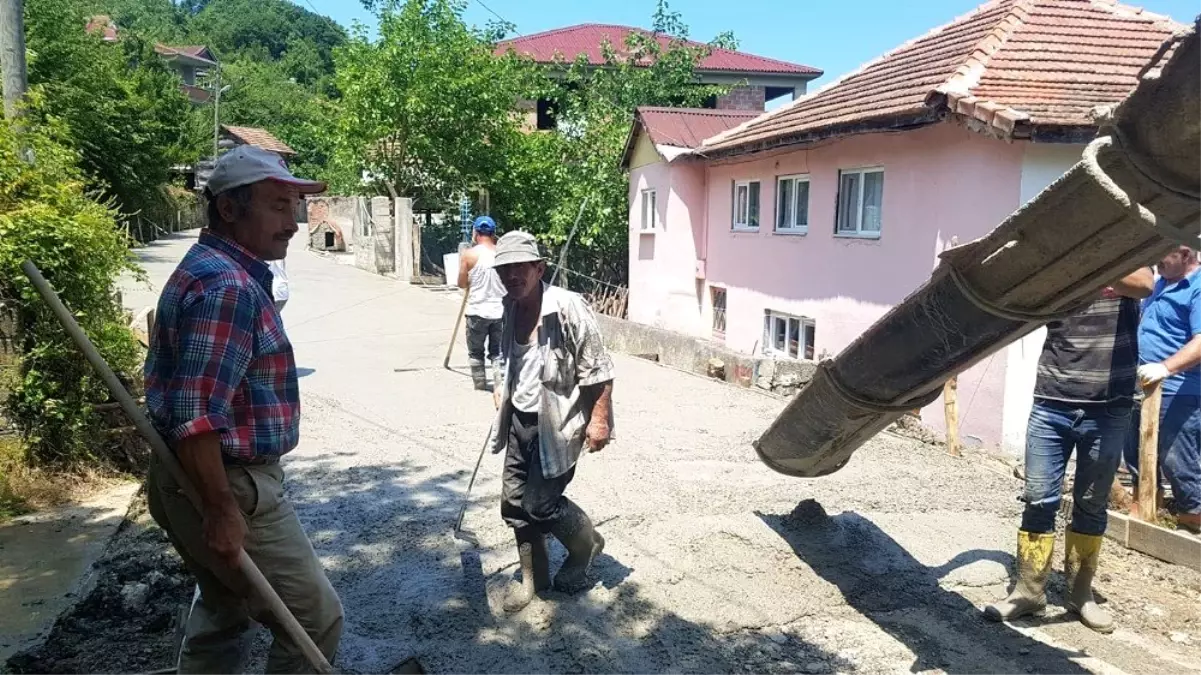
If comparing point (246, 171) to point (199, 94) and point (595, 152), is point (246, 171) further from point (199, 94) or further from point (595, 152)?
point (199, 94)

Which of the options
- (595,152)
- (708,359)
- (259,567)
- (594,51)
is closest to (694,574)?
(259,567)

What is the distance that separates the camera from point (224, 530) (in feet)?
7.73

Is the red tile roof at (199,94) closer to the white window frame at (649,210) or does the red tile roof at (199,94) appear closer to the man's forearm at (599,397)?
the white window frame at (649,210)

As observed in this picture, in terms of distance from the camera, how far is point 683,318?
1597cm

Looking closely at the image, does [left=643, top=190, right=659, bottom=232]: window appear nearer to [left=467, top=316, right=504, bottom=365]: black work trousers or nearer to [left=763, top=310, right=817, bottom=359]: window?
[left=763, top=310, right=817, bottom=359]: window

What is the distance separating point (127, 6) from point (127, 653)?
99398 millimetres

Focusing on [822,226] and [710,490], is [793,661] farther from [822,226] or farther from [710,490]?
[822,226]

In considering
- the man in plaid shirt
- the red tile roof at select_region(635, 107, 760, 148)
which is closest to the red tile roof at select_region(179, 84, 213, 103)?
the red tile roof at select_region(635, 107, 760, 148)

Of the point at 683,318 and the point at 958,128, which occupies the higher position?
the point at 958,128

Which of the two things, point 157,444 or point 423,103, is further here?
point 423,103

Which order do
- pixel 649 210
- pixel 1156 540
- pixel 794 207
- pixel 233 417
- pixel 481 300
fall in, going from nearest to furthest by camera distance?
pixel 233 417 < pixel 1156 540 < pixel 481 300 < pixel 794 207 < pixel 649 210

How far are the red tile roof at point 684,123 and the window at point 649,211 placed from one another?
1.45 meters

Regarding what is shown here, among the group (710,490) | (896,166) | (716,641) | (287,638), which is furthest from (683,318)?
(287,638)

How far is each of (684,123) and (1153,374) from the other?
12.0m
